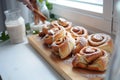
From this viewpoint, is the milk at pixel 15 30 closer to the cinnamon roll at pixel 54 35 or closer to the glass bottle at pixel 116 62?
the cinnamon roll at pixel 54 35

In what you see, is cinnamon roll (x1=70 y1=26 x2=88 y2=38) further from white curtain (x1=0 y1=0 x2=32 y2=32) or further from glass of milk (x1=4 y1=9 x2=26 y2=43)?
white curtain (x1=0 y1=0 x2=32 y2=32)

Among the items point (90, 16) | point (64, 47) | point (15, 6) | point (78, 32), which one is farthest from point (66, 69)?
point (15, 6)

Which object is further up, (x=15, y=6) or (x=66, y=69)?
(x=15, y=6)

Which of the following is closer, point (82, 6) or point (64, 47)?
point (64, 47)

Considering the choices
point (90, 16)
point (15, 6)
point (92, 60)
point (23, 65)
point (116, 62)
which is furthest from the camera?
point (15, 6)

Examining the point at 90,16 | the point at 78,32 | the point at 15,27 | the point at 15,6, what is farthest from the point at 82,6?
the point at 15,6

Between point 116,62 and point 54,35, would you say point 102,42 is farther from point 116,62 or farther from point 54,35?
point 116,62

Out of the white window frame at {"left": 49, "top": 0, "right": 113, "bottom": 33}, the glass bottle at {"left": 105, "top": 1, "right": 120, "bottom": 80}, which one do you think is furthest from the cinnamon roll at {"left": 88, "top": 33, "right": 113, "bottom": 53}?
the glass bottle at {"left": 105, "top": 1, "right": 120, "bottom": 80}

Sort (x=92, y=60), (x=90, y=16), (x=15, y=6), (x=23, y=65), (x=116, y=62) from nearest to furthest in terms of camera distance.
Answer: (x=116, y=62), (x=92, y=60), (x=23, y=65), (x=90, y=16), (x=15, y=6)
